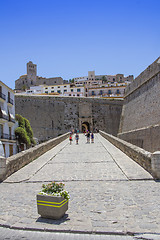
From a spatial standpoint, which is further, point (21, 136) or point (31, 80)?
point (31, 80)

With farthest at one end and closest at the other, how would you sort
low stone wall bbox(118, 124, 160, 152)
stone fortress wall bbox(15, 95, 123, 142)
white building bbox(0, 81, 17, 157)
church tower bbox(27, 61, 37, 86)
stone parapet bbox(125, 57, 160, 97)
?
church tower bbox(27, 61, 37, 86) → stone fortress wall bbox(15, 95, 123, 142) → white building bbox(0, 81, 17, 157) → stone parapet bbox(125, 57, 160, 97) → low stone wall bbox(118, 124, 160, 152)

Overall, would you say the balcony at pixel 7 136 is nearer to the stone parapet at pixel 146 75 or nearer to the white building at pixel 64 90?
the stone parapet at pixel 146 75

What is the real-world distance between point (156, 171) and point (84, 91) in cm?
5698

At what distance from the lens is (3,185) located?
667 centimetres

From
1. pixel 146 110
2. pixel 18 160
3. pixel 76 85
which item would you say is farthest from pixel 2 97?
pixel 76 85

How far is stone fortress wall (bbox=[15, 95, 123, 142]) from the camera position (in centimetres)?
3462

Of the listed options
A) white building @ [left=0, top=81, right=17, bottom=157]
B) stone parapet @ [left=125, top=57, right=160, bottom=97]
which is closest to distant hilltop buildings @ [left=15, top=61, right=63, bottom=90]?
white building @ [left=0, top=81, right=17, bottom=157]

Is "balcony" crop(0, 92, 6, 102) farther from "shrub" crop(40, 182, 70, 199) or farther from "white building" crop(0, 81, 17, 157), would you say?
"shrub" crop(40, 182, 70, 199)

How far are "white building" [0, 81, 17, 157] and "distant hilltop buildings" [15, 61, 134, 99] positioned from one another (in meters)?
33.4

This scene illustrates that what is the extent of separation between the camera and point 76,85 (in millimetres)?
72438

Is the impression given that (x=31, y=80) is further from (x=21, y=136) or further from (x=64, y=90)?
(x=21, y=136)

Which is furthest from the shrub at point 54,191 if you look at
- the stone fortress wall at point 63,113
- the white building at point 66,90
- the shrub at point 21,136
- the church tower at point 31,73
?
the church tower at point 31,73

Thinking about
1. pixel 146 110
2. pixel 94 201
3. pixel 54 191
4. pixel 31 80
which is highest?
pixel 31 80

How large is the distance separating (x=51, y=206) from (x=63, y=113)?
32021mm
